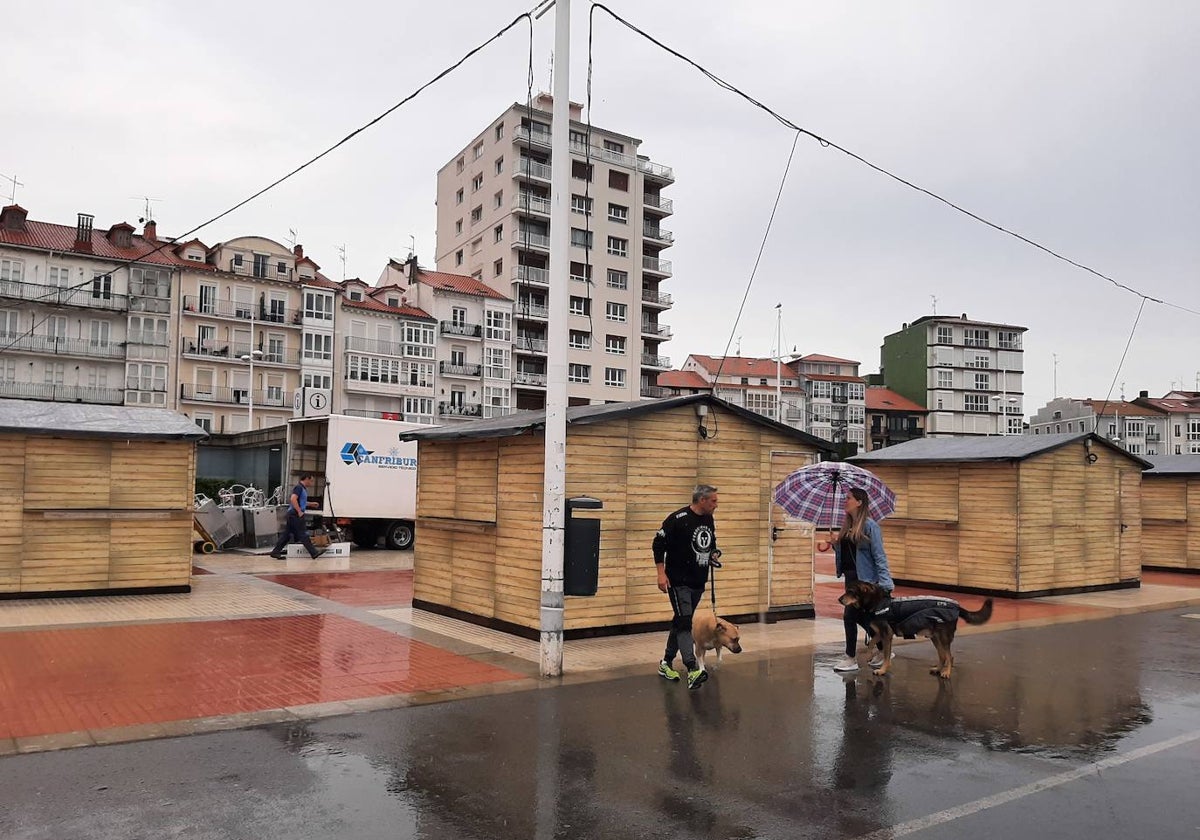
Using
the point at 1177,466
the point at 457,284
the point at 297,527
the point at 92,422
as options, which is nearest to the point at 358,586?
the point at 297,527

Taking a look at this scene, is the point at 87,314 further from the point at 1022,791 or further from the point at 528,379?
the point at 1022,791

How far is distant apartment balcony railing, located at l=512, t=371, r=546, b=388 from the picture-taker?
66875 mm

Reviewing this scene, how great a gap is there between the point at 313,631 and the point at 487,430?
3.32 metres

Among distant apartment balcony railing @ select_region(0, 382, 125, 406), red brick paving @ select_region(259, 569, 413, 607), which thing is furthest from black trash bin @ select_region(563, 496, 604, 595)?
distant apartment balcony railing @ select_region(0, 382, 125, 406)

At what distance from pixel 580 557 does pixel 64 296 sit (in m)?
54.2

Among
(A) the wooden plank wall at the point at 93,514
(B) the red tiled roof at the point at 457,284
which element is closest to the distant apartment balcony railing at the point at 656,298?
(B) the red tiled roof at the point at 457,284

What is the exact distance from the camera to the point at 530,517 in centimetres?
1075

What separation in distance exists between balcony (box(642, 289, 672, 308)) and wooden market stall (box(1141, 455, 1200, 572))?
51.7 meters

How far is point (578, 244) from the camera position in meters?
69.9

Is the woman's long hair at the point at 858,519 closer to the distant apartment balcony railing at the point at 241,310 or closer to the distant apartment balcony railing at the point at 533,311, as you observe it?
the distant apartment balcony railing at the point at 241,310

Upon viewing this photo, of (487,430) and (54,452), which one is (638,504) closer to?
(487,430)

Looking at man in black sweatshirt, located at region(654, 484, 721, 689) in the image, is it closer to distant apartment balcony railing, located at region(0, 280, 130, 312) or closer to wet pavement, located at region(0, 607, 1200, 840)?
wet pavement, located at region(0, 607, 1200, 840)

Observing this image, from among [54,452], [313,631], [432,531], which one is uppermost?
[54,452]

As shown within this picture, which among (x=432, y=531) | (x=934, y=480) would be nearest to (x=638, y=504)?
(x=432, y=531)
